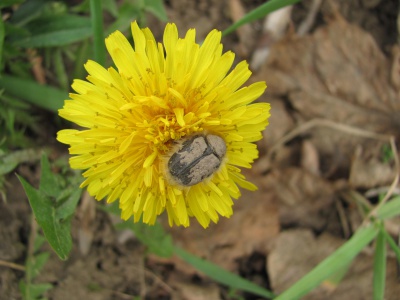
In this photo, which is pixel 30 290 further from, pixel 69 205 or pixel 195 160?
pixel 195 160

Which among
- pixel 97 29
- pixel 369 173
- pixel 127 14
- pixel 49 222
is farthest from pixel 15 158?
pixel 369 173

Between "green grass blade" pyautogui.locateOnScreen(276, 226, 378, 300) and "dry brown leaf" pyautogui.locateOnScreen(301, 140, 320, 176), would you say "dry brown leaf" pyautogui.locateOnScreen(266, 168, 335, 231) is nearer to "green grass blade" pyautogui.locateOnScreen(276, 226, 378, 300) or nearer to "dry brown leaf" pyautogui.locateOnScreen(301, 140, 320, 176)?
"dry brown leaf" pyautogui.locateOnScreen(301, 140, 320, 176)

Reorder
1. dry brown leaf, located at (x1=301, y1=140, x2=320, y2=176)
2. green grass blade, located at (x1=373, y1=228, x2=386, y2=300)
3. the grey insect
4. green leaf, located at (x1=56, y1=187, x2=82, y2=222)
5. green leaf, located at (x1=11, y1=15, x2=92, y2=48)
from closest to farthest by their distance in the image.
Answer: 1. the grey insect
2. green leaf, located at (x1=56, y1=187, x2=82, y2=222)
3. green grass blade, located at (x1=373, y1=228, x2=386, y2=300)
4. green leaf, located at (x1=11, y1=15, x2=92, y2=48)
5. dry brown leaf, located at (x1=301, y1=140, x2=320, y2=176)

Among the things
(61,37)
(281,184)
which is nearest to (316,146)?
(281,184)

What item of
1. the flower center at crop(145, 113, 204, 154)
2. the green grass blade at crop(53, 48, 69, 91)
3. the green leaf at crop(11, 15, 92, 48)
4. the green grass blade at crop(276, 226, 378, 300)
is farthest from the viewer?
the green grass blade at crop(53, 48, 69, 91)

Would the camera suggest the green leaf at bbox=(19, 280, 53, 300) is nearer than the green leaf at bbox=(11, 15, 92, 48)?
Yes

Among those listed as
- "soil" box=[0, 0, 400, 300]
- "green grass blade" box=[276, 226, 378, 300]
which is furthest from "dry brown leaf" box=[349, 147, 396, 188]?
"green grass blade" box=[276, 226, 378, 300]

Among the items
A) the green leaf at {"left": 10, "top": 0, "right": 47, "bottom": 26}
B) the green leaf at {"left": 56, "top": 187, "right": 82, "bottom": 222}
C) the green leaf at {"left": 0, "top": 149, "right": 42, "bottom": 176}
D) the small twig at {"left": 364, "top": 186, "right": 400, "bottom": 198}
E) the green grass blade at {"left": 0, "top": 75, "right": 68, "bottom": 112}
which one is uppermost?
the green leaf at {"left": 10, "top": 0, "right": 47, "bottom": 26}
